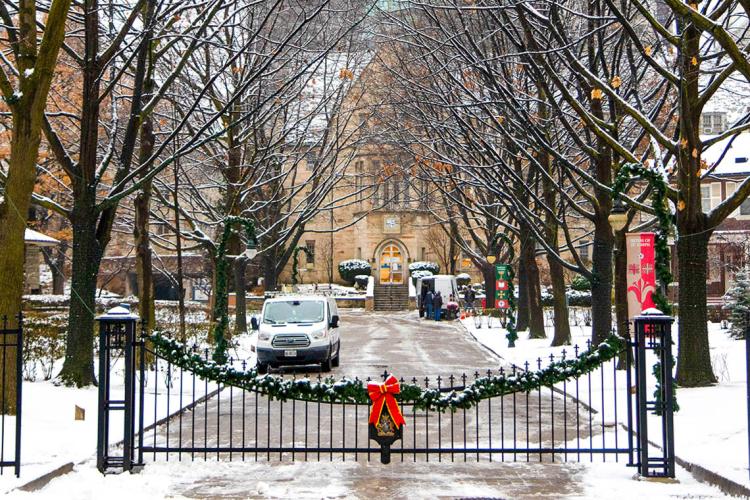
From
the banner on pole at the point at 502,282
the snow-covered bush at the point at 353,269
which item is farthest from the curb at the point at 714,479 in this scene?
the snow-covered bush at the point at 353,269

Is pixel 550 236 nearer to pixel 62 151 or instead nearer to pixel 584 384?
pixel 584 384

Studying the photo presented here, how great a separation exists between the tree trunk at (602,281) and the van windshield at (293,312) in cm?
697

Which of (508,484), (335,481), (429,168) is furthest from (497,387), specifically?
(429,168)

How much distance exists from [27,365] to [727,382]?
1433 cm

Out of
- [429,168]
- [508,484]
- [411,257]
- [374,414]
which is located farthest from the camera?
[411,257]

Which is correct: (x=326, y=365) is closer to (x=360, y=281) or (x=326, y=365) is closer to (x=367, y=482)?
(x=367, y=482)

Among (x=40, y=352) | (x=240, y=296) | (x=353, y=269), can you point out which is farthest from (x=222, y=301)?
(x=353, y=269)

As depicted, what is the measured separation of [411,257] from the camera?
2982 inches

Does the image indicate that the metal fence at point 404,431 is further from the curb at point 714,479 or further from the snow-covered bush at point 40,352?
the snow-covered bush at point 40,352

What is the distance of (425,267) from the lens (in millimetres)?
72938

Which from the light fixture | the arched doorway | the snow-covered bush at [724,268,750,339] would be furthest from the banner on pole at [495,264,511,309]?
the arched doorway

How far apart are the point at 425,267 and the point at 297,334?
50397 mm

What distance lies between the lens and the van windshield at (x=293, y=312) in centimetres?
2416

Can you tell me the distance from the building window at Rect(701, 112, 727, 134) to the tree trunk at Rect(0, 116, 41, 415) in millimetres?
52566
